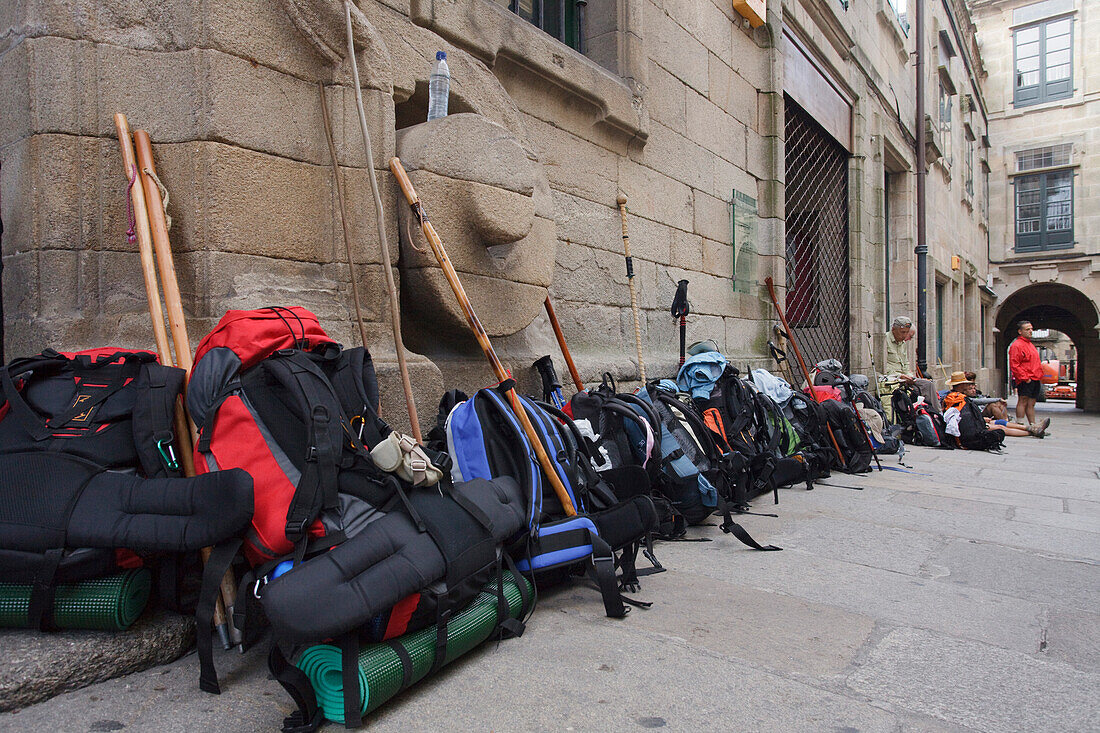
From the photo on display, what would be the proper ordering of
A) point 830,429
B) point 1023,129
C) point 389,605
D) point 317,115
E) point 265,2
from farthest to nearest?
point 1023,129 → point 830,429 → point 317,115 → point 265,2 → point 389,605

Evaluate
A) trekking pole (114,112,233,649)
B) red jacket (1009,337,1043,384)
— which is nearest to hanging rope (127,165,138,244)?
trekking pole (114,112,233,649)

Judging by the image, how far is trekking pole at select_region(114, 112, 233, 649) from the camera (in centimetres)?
193

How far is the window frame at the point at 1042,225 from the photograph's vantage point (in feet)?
61.8

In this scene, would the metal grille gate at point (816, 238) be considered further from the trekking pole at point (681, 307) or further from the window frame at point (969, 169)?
the window frame at point (969, 169)

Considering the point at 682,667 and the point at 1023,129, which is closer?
the point at 682,667

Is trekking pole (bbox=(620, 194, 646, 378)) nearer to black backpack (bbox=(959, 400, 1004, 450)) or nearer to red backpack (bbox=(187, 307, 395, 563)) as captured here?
red backpack (bbox=(187, 307, 395, 563))

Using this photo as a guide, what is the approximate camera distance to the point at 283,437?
1873 millimetres

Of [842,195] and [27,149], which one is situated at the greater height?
[842,195]

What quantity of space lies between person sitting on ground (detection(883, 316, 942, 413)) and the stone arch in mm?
13553

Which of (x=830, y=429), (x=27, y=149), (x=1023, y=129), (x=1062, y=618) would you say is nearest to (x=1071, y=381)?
(x=1023, y=129)

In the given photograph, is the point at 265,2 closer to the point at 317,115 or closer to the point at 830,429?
the point at 317,115

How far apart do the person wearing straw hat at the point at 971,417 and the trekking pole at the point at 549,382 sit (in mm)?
5420

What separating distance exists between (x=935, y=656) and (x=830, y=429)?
3476mm

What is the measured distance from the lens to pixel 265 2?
8.73ft
